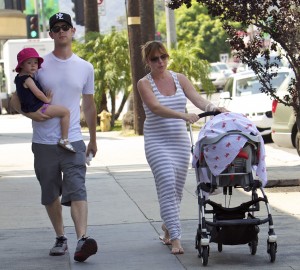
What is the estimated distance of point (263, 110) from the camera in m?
23.9

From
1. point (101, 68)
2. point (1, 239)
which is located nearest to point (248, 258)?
point (1, 239)

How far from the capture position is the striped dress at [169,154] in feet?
30.5

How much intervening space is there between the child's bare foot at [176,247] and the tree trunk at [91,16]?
73.2 feet

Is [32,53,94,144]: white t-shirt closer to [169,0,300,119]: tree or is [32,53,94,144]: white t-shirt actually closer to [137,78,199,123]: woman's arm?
[137,78,199,123]: woman's arm

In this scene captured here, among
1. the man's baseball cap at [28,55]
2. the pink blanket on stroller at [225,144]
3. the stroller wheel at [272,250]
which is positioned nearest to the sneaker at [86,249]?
A: the pink blanket on stroller at [225,144]

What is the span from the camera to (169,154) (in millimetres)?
9375

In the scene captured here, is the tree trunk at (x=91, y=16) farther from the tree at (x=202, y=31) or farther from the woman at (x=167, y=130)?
the tree at (x=202, y=31)

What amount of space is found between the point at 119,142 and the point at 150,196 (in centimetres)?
1068

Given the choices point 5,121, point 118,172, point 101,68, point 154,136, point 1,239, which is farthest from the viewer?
point 5,121

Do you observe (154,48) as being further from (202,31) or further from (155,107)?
(202,31)

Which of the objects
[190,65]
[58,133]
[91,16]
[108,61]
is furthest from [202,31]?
[58,133]

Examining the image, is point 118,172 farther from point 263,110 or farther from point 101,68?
point 101,68

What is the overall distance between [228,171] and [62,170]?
1.38m

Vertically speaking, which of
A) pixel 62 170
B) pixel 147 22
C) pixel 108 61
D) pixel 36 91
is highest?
pixel 36 91
